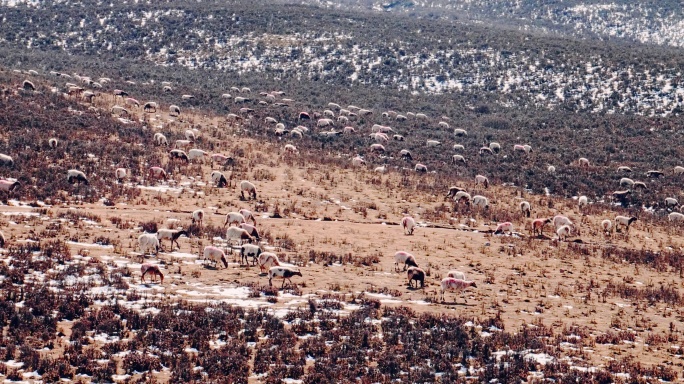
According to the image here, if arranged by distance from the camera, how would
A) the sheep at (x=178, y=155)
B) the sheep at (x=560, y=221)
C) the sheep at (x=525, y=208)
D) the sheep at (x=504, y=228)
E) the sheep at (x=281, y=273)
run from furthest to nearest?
the sheep at (x=178, y=155)
the sheep at (x=525, y=208)
the sheep at (x=560, y=221)
the sheep at (x=504, y=228)
the sheep at (x=281, y=273)

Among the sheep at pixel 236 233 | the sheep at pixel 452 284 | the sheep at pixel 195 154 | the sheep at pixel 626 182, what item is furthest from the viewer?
the sheep at pixel 626 182

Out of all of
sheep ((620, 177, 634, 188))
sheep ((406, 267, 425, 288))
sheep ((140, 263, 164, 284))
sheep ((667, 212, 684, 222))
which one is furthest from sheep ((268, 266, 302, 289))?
sheep ((620, 177, 634, 188))

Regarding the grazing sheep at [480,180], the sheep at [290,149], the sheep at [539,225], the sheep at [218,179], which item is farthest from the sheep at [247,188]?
the grazing sheep at [480,180]

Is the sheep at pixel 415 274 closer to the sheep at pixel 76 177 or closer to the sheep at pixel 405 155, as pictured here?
the sheep at pixel 76 177

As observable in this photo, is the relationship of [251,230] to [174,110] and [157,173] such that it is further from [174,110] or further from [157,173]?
[174,110]

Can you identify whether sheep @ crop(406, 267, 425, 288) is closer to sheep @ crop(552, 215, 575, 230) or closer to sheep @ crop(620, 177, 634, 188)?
sheep @ crop(552, 215, 575, 230)
